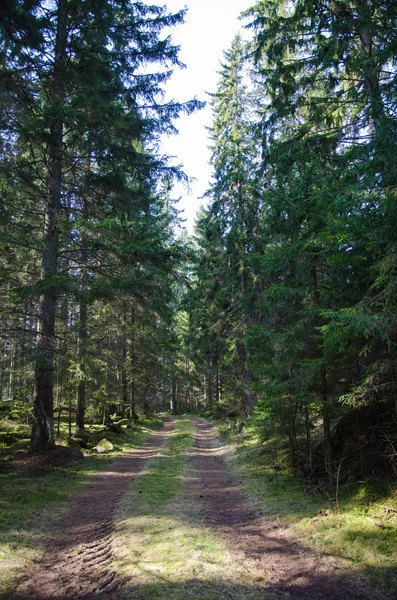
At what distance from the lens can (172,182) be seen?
44.9ft

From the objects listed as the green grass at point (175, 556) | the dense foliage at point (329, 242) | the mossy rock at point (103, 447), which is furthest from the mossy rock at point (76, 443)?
the dense foliage at point (329, 242)

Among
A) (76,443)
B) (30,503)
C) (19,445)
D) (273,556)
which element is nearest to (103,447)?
(76,443)

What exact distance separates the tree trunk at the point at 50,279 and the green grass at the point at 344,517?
634 centimetres

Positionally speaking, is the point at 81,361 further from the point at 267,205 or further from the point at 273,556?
the point at 273,556

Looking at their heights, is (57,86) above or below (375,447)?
above

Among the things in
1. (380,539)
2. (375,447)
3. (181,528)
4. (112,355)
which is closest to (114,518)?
(181,528)

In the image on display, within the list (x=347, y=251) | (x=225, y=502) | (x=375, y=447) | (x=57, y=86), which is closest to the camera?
(x=347, y=251)

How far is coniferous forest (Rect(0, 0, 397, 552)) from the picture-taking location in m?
6.06

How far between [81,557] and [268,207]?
36.0ft

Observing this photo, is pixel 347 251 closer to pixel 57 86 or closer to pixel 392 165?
pixel 392 165

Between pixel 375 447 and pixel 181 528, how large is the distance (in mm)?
3926

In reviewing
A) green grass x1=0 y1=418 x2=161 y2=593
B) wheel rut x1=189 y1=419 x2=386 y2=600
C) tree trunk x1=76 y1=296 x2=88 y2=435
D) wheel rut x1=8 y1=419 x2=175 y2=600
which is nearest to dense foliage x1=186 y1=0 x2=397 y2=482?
wheel rut x1=189 y1=419 x2=386 y2=600

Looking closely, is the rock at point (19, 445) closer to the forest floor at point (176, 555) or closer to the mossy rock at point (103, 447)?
the mossy rock at point (103, 447)

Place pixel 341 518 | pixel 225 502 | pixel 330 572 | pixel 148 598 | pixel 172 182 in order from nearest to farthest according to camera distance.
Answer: pixel 148 598 → pixel 330 572 → pixel 341 518 → pixel 225 502 → pixel 172 182
